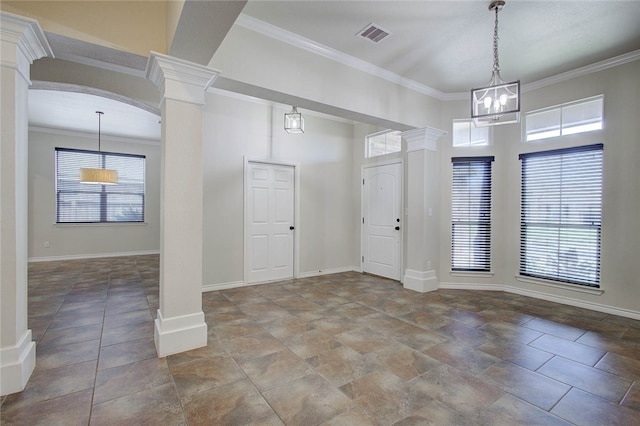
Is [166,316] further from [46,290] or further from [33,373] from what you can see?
[46,290]

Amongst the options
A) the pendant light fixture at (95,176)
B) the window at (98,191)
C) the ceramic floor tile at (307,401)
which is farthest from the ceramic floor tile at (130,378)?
the window at (98,191)

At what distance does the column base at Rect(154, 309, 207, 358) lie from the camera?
2.60m

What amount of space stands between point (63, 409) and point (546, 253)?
538 centimetres

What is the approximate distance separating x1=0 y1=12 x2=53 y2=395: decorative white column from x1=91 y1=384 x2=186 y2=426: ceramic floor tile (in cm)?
69

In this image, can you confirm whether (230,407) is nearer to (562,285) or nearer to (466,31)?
(466,31)

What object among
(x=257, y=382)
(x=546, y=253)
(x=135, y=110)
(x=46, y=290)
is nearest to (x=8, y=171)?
(x=257, y=382)

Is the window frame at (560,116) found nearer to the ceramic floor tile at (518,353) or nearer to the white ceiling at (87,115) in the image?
the ceramic floor tile at (518,353)

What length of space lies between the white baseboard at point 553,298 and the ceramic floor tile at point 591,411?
2.32 m

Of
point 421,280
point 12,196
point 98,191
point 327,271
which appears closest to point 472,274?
point 421,280

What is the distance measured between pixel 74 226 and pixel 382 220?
7234mm

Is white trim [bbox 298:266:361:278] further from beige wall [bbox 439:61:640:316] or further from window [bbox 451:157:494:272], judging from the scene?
beige wall [bbox 439:61:640:316]

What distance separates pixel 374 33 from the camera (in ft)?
10.2

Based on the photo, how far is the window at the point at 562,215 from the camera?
3.87 m

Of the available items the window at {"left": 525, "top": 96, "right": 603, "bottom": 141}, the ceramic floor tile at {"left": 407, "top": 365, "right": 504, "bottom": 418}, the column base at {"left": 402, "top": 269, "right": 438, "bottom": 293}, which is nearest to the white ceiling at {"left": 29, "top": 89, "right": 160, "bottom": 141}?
the column base at {"left": 402, "top": 269, "right": 438, "bottom": 293}
